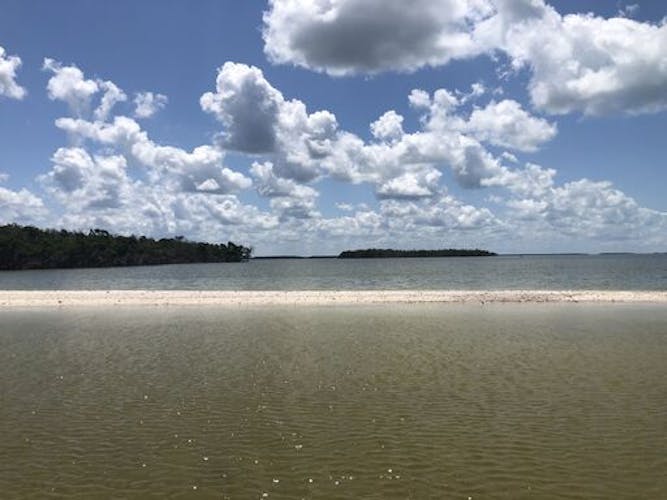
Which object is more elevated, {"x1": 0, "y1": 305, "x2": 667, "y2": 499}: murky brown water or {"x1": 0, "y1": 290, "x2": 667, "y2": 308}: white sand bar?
{"x1": 0, "y1": 290, "x2": 667, "y2": 308}: white sand bar

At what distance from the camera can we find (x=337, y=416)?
16.9 meters

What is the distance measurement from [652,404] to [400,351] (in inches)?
480

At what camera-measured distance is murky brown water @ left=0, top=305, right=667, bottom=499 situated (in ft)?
39.7

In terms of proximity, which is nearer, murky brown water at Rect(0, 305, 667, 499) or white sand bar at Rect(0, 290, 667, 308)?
murky brown water at Rect(0, 305, 667, 499)

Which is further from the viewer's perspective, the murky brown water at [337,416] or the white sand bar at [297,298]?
the white sand bar at [297,298]

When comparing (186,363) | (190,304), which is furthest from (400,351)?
(190,304)

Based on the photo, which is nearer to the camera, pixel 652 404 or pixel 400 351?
pixel 652 404

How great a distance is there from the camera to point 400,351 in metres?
28.2

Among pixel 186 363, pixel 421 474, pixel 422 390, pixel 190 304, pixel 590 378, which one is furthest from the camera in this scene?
pixel 190 304

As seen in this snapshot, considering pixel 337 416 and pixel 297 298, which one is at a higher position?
pixel 297 298

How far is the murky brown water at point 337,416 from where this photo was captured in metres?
12.1

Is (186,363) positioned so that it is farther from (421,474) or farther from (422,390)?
(421,474)

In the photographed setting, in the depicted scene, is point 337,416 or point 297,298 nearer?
point 337,416

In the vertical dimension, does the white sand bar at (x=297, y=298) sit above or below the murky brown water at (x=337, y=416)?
above
